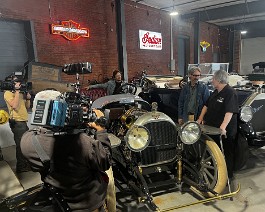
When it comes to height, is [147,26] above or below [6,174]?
above

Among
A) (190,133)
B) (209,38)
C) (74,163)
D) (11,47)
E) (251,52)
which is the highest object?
(209,38)

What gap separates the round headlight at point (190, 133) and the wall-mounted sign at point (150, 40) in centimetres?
720

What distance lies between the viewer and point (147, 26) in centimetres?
965

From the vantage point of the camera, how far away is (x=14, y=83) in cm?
313

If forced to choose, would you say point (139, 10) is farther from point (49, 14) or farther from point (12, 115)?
point (12, 115)

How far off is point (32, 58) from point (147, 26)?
5.18 metres

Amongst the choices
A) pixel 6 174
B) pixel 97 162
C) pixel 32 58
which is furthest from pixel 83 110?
pixel 32 58

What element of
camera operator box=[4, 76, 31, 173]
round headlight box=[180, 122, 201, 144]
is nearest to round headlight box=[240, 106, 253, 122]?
round headlight box=[180, 122, 201, 144]

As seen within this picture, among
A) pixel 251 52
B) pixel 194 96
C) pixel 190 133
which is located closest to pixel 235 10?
pixel 251 52

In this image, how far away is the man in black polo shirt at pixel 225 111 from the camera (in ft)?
9.70

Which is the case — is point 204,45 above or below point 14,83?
above

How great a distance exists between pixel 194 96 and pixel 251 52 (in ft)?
46.2

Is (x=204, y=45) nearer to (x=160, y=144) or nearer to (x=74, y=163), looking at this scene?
(x=160, y=144)

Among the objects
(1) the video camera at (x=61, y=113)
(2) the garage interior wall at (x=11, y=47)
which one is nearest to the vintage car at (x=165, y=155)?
(1) the video camera at (x=61, y=113)
